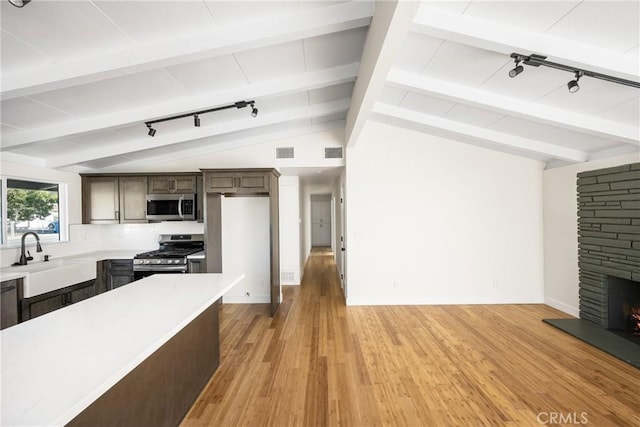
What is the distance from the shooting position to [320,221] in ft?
40.0

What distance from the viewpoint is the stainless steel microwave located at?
4.29m

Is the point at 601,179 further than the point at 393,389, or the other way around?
the point at 601,179

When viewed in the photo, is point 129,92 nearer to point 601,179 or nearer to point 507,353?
point 507,353

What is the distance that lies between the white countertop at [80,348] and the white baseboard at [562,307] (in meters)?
4.79

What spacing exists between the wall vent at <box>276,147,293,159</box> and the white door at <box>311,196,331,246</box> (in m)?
7.48

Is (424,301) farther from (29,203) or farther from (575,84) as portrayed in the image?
(29,203)

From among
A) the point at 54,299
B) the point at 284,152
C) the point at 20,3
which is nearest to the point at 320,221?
the point at 284,152

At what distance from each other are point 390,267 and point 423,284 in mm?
605

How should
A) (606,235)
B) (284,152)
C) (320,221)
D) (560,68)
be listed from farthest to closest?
(320,221) < (284,152) < (606,235) < (560,68)

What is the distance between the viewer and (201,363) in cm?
229

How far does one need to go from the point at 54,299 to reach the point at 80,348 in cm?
304

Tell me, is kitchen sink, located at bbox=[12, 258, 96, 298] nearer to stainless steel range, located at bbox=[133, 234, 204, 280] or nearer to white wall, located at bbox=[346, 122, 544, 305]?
stainless steel range, located at bbox=[133, 234, 204, 280]

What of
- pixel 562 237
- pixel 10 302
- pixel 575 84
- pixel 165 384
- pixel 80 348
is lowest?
pixel 165 384

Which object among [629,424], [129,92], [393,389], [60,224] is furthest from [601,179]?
[60,224]
